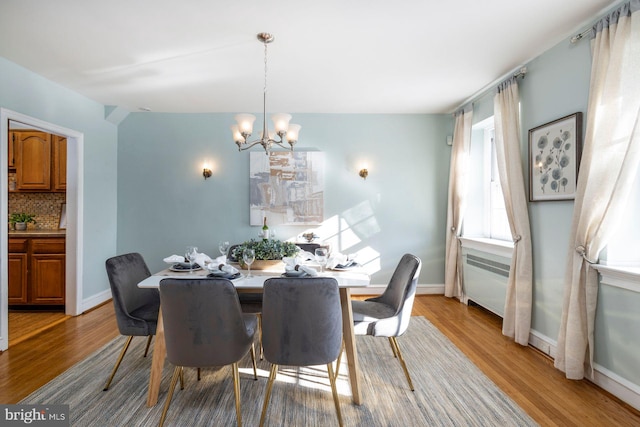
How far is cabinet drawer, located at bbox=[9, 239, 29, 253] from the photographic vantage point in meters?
4.00

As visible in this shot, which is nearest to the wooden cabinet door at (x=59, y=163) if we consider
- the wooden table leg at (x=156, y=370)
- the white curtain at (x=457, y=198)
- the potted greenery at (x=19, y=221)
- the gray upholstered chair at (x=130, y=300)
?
the potted greenery at (x=19, y=221)

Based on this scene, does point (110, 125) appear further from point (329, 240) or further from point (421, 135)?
point (421, 135)

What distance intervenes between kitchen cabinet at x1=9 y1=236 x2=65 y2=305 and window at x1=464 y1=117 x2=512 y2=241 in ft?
16.7

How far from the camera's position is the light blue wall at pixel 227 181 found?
4.83m

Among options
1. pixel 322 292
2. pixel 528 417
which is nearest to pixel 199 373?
pixel 322 292

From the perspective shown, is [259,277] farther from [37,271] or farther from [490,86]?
[37,271]

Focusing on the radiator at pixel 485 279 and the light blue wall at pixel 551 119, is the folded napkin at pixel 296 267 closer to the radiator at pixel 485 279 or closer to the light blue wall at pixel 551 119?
the light blue wall at pixel 551 119

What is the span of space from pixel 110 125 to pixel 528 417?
5.47m

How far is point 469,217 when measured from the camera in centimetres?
447

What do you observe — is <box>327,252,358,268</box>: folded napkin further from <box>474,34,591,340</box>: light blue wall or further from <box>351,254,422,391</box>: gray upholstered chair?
<box>474,34,591,340</box>: light blue wall

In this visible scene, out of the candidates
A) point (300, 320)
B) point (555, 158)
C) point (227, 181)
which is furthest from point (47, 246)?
point (555, 158)

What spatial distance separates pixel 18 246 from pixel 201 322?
366 cm

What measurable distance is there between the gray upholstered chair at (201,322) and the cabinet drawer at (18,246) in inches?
134

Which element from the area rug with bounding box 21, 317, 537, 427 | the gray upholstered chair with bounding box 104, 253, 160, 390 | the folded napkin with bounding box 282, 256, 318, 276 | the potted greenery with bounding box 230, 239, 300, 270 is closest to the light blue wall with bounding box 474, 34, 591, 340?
the area rug with bounding box 21, 317, 537, 427
